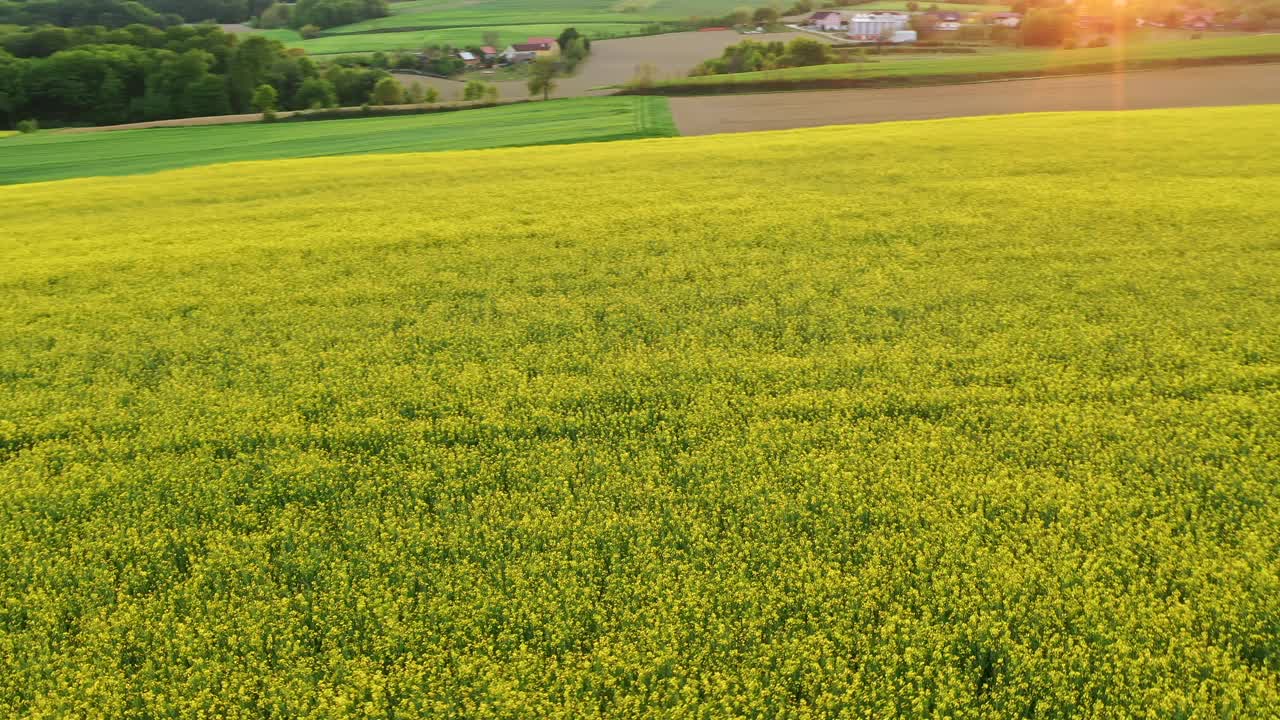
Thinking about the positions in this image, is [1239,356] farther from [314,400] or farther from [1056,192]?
[314,400]

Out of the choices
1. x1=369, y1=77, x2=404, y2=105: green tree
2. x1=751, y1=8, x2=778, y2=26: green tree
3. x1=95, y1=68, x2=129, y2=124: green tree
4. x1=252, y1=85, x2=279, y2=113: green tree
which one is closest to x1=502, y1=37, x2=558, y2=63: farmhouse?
x1=369, y1=77, x2=404, y2=105: green tree

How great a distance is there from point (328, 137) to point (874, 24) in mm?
42380

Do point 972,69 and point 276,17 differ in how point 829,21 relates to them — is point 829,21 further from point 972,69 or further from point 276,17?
point 276,17

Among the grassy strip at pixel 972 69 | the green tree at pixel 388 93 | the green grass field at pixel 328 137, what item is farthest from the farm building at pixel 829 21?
the green tree at pixel 388 93

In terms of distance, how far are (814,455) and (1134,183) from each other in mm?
10659

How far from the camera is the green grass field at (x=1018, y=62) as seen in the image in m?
35.0

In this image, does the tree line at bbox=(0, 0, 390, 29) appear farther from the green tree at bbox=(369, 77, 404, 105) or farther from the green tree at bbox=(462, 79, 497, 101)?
the green tree at bbox=(462, 79, 497, 101)

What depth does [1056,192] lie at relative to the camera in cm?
1162

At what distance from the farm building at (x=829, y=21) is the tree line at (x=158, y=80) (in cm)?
3224

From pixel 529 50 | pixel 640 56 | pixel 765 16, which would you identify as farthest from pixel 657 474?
pixel 765 16

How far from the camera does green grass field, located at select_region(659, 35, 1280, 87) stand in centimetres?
3503

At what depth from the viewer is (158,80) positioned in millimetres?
47000

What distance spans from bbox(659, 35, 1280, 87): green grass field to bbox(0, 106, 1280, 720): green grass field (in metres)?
28.1

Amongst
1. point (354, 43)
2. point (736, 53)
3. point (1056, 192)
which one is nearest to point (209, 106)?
point (354, 43)
